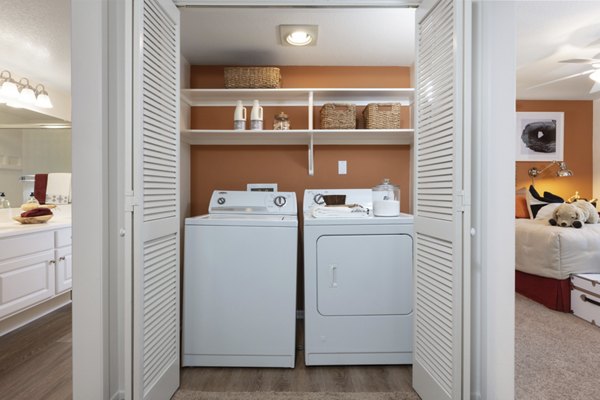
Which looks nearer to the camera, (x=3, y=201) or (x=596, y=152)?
(x=3, y=201)

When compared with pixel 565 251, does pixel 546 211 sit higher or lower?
higher

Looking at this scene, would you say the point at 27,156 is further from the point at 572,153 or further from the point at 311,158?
the point at 572,153

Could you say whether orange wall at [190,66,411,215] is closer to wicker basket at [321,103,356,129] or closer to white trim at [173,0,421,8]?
wicker basket at [321,103,356,129]

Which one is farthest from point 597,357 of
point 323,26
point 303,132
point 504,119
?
point 323,26

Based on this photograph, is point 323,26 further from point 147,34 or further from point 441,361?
point 441,361

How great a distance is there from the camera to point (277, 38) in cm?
243

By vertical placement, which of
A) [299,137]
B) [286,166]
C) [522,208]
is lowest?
[522,208]

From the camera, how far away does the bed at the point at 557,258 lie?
9.68 feet

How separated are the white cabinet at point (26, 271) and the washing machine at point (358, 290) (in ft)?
6.85

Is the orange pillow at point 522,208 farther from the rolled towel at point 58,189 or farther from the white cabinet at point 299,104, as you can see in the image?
the rolled towel at point 58,189

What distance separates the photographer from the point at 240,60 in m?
2.79

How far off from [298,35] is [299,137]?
0.74 m

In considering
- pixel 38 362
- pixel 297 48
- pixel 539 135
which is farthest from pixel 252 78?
pixel 539 135

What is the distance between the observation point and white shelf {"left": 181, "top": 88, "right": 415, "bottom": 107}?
8.50 feet
